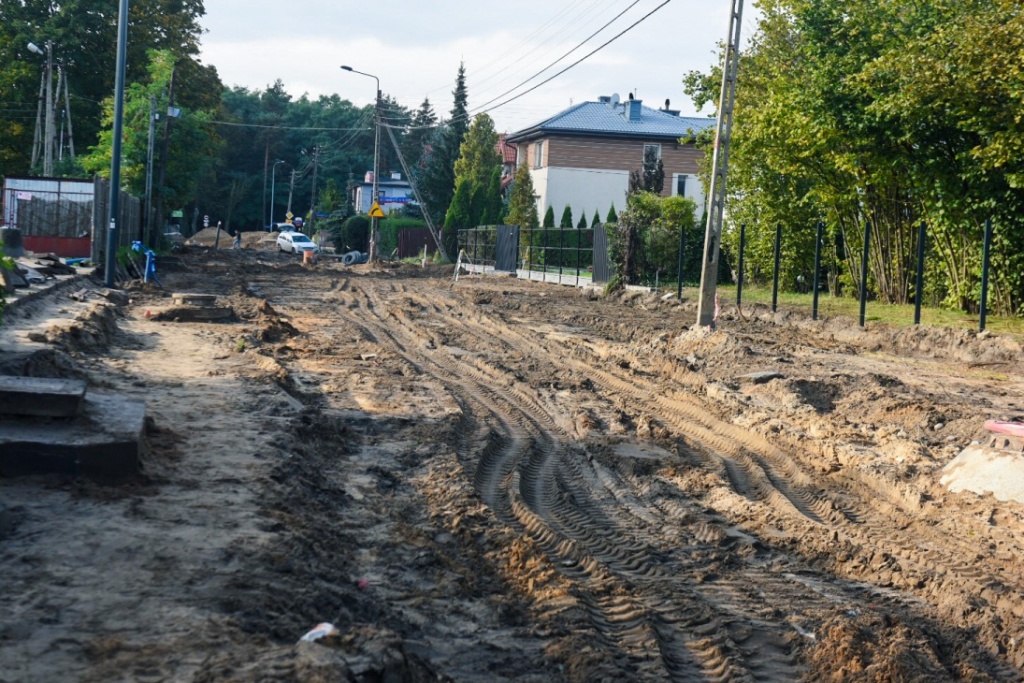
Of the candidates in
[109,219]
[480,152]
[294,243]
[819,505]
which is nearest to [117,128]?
[109,219]

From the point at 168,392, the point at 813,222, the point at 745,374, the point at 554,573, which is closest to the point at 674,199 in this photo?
the point at 813,222

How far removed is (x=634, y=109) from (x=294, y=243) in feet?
73.0

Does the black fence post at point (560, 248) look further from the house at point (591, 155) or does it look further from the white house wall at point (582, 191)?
the white house wall at point (582, 191)

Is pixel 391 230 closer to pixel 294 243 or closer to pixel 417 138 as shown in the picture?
pixel 294 243

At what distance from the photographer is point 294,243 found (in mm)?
65875

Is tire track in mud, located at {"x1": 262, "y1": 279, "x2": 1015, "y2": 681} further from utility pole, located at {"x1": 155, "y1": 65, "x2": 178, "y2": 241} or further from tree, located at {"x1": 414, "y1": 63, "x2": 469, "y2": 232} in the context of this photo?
tree, located at {"x1": 414, "y1": 63, "x2": 469, "y2": 232}

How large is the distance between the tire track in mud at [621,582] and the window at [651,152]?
47.3 meters

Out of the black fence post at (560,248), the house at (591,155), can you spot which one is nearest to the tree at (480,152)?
the house at (591,155)

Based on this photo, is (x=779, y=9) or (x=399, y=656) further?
(x=779, y=9)

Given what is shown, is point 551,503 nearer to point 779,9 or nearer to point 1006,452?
point 1006,452

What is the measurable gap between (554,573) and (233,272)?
35269mm

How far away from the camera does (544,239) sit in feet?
134

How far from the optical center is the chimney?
197 feet

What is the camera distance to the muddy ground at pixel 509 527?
498 centimetres
